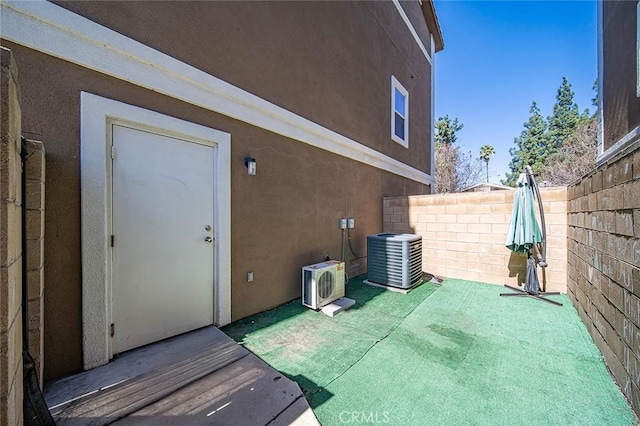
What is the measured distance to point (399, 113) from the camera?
7.38 metres

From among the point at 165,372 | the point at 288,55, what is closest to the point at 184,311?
the point at 165,372

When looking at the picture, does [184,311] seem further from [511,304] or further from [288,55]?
[511,304]

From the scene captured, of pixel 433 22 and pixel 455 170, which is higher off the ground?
pixel 433 22

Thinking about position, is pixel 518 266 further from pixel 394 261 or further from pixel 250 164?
pixel 250 164

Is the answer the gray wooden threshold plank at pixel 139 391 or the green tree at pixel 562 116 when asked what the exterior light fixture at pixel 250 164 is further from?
the green tree at pixel 562 116

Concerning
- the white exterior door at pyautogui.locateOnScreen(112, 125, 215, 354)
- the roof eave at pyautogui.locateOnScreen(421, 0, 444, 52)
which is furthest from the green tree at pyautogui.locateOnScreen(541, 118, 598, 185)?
the white exterior door at pyautogui.locateOnScreen(112, 125, 215, 354)

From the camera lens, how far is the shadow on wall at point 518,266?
441cm

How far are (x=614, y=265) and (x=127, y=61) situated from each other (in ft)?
15.0

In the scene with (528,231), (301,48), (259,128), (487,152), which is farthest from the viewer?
(487,152)

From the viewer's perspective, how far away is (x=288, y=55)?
386 centimetres

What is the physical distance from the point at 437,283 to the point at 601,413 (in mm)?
3063

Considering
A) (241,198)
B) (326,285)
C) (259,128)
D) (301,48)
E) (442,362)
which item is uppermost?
(301,48)

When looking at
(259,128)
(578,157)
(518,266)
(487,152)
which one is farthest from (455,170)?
(259,128)

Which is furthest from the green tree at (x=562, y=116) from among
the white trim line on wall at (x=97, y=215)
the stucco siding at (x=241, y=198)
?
the white trim line on wall at (x=97, y=215)
